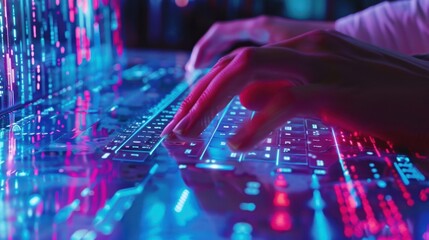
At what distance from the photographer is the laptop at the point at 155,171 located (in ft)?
1.53

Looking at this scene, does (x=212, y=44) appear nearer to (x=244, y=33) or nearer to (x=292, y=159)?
(x=244, y=33)

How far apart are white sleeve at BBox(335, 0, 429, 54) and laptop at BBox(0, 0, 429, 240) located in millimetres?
666

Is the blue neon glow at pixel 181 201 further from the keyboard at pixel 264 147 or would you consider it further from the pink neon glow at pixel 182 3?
the pink neon glow at pixel 182 3

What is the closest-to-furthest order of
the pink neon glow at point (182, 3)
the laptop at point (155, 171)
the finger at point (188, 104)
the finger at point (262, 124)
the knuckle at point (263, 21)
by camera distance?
the laptop at point (155, 171) < the finger at point (262, 124) < the finger at point (188, 104) < the knuckle at point (263, 21) < the pink neon glow at point (182, 3)

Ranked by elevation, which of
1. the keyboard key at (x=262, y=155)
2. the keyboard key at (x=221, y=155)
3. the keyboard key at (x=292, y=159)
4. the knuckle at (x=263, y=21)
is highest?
the knuckle at (x=263, y=21)

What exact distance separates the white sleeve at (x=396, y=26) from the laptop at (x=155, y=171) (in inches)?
26.2

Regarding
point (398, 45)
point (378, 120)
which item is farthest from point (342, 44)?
point (398, 45)

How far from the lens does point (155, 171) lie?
0.61 metres

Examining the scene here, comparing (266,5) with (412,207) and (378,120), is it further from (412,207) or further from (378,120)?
(412,207)

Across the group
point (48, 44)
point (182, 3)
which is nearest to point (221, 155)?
point (48, 44)

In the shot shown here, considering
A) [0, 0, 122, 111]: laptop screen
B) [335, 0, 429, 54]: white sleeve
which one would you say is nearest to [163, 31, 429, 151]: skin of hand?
[0, 0, 122, 111]: laptop screen

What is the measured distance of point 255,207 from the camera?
1.67 feet

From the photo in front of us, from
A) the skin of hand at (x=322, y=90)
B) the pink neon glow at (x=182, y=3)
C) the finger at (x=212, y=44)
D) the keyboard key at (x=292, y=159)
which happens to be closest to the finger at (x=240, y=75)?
the skin of hand at (x=322, y=90)

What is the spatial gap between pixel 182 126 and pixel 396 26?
95cm
